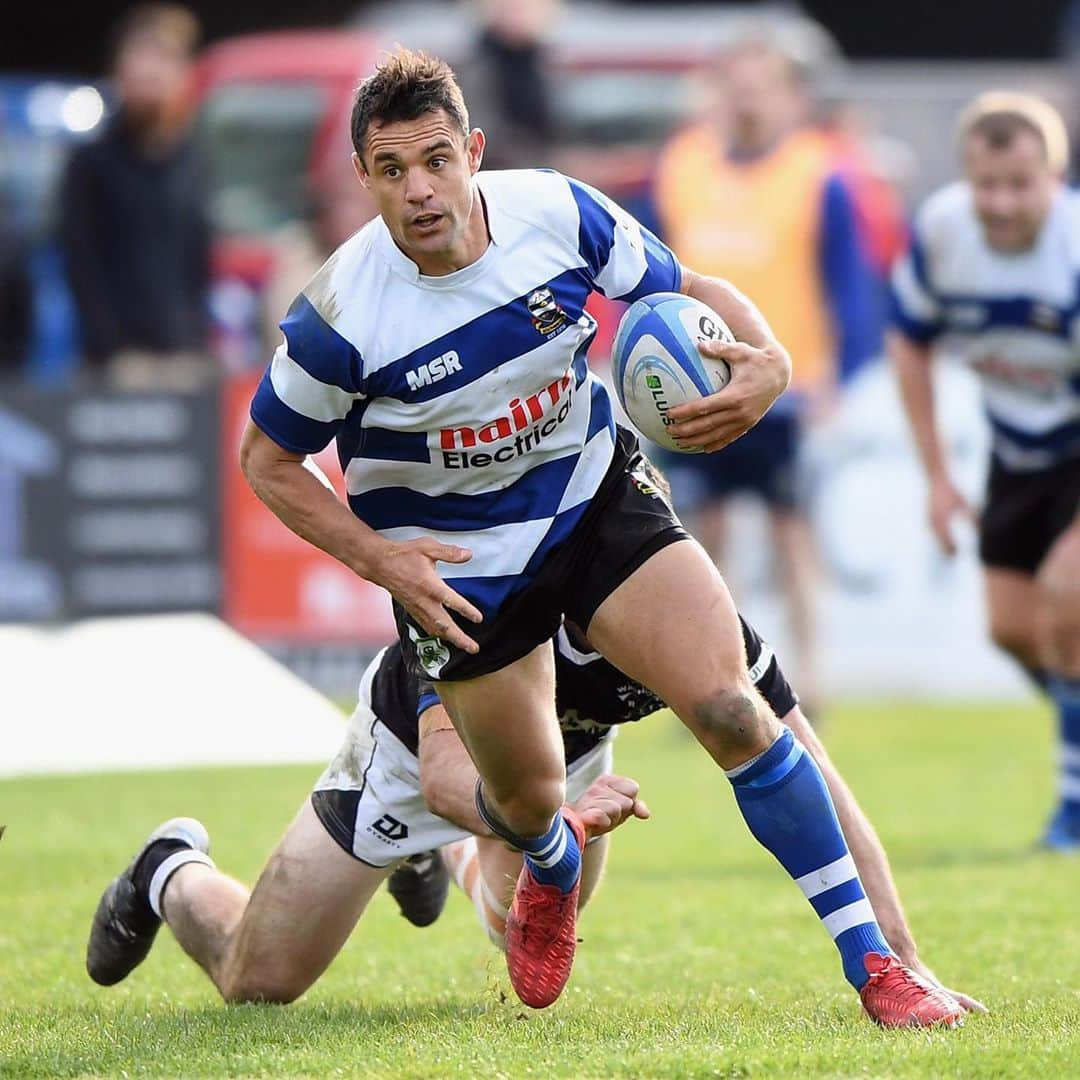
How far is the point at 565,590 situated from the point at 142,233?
8382mm

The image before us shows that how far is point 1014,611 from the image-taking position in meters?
8.99

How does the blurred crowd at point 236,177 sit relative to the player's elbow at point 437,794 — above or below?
below

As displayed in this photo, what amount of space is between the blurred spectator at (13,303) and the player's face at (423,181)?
33.3 feet

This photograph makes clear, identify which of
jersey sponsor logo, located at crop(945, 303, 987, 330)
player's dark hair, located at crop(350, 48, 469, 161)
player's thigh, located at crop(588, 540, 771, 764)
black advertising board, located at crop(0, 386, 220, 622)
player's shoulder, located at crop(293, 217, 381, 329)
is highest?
player's dark hair, located at crop(350, 48, 469, 161)

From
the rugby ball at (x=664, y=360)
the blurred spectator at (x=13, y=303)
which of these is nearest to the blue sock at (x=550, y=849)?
the rugby ball at (x=664, y=360)

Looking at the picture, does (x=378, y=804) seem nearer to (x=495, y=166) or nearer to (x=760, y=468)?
(x=760, y=468)

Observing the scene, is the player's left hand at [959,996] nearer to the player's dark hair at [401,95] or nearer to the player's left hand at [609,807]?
the player's left hand at [609,807]

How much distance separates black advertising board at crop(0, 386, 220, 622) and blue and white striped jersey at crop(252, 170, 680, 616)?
7.93 metres

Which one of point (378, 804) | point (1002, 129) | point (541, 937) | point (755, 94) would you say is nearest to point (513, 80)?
point (755, 94)

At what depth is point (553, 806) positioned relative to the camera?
17.4ft

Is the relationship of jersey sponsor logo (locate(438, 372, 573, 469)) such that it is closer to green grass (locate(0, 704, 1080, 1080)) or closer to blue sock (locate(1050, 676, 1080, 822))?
green grass (locate(0, 704, 1080, 1080))

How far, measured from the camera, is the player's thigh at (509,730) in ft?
17.2

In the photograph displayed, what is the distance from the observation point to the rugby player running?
200 inches

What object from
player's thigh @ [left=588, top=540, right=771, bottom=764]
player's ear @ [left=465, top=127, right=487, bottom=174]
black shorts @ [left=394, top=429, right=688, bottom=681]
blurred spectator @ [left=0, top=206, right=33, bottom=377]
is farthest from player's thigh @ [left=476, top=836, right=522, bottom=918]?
blurred spectator @ [left=0, top=206, right=33, bottom=377]
